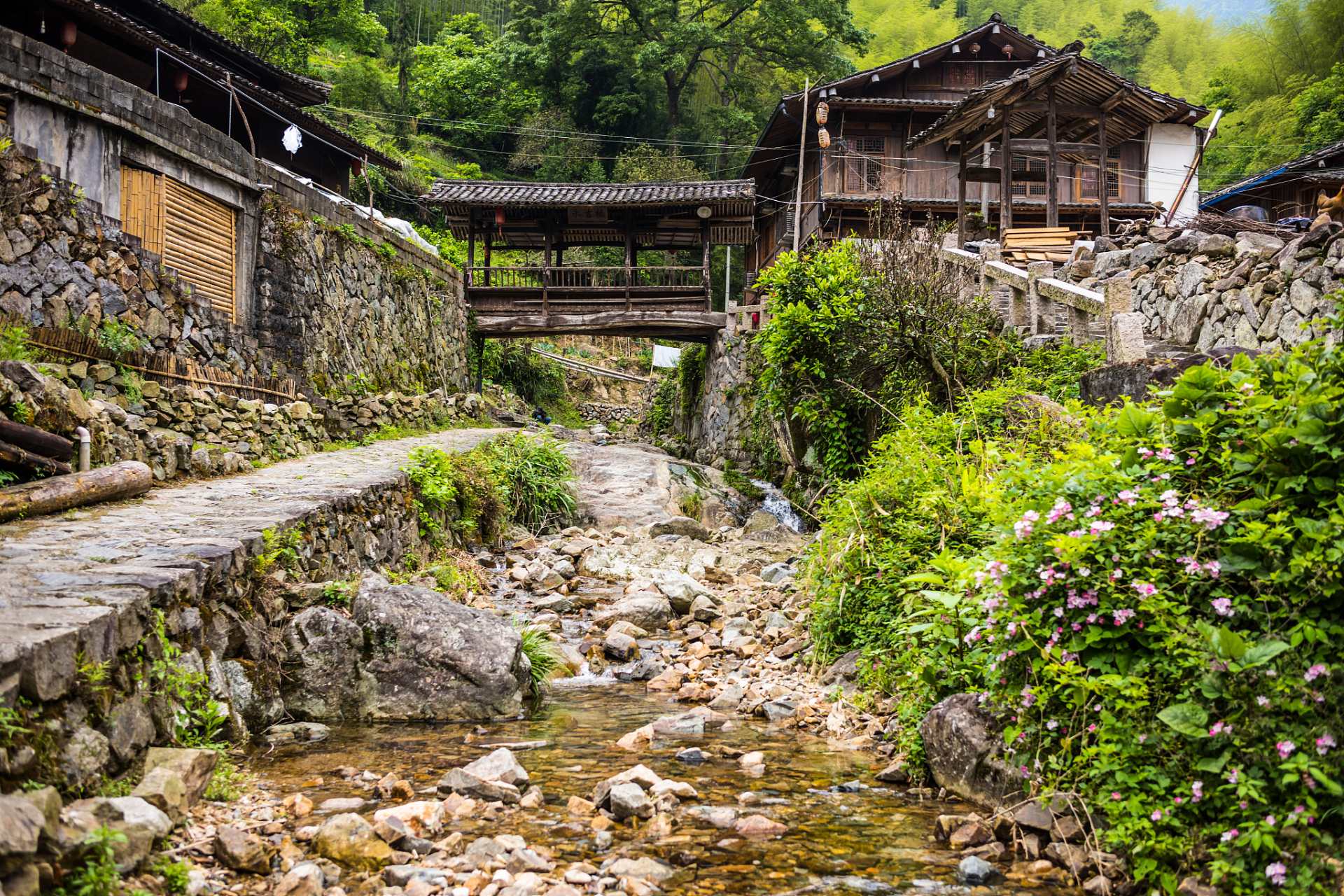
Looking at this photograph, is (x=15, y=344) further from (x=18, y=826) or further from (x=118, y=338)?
(x=18, y=826)

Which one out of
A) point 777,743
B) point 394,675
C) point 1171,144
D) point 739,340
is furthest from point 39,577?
point 1171,144

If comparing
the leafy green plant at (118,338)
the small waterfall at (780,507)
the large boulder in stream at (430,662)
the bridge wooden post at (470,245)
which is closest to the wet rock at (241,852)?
the large boulder in stream at (430,662)

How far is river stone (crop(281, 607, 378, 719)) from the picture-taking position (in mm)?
5031

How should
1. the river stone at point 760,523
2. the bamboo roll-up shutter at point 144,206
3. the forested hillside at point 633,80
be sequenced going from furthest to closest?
the forested hillside at point 633,80, the river stone at point 760,523, the bamboo roll-up shutter at point 144,206

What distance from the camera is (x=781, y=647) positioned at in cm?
707

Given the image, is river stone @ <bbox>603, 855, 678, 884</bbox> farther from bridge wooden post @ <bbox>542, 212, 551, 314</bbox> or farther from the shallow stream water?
bridge wooden post @ <bbox>542, 212, 551, 314</bbox>

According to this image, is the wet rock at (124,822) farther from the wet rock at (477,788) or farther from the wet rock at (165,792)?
the wet rock at (477,788)

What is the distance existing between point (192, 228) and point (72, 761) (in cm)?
920

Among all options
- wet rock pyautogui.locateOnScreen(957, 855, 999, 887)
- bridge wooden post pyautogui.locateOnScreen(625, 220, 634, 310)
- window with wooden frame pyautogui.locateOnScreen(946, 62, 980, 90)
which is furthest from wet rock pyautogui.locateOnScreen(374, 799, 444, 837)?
window with wooden frame pyautogui.locateOnScreen(946, 62, 980, 90)

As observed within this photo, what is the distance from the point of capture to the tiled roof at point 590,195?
68.7 feet

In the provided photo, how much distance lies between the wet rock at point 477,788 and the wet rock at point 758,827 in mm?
1065

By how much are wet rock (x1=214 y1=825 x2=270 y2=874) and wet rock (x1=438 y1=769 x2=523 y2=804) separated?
1008 mm

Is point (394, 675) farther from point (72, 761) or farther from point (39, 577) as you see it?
A: point (72, 761)

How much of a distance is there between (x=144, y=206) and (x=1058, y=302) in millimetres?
10467
